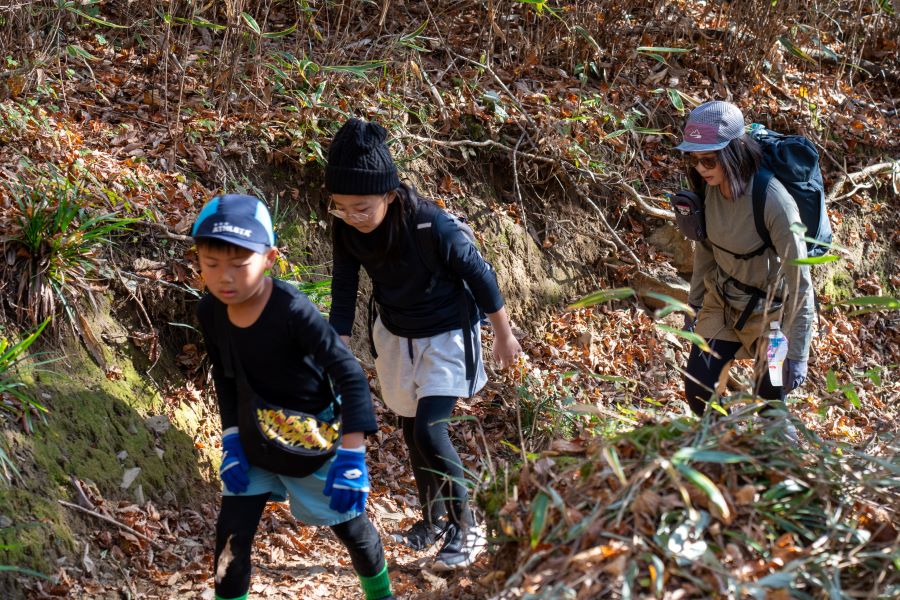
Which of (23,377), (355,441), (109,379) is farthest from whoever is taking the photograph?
(109,379)

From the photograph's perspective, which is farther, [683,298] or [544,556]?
[683,298]

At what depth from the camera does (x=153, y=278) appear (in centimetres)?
466

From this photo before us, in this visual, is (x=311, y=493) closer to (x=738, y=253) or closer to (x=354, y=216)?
(x=354, y=216)

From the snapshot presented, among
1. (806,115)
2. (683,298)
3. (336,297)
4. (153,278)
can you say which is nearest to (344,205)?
(336,297)

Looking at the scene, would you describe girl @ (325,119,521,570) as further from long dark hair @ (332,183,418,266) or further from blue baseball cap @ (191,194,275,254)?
blue baseball cap @ (191,194,275,254)

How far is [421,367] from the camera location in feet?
13.2

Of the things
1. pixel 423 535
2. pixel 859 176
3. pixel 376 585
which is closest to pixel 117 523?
Answer: pixel 376 585

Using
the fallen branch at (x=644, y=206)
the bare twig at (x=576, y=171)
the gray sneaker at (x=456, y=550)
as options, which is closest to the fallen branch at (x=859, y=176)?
the fallen branch at (x=644, y=206)

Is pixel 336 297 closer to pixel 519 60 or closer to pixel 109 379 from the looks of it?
pixel 109 379

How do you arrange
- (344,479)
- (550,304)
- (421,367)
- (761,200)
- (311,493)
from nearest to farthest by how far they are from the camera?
(344,479)
(311,493)
(421,367)
(761,200)
(550,304)

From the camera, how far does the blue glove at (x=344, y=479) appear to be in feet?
9.86

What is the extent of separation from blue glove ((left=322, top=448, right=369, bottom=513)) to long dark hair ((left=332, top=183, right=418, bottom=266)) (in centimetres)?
107

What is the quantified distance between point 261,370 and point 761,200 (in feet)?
8.40

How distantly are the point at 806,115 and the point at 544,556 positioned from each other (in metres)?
7.29
